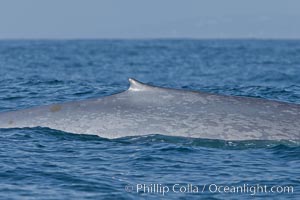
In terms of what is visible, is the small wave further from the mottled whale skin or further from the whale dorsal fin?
the whale dorsal fin

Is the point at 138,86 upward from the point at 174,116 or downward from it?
upward

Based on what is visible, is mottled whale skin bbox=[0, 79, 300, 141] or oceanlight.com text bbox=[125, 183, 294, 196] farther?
mottled whale skin bbox=[0, 79, 300, 141]

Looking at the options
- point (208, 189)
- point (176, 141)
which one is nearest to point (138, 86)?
point (176, 141)

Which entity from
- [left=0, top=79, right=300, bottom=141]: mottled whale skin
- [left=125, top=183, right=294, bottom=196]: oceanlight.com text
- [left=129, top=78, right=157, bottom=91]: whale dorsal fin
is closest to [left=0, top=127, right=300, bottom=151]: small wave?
[left=0, top=79, right=300, bottom=141]: mottled whale skin

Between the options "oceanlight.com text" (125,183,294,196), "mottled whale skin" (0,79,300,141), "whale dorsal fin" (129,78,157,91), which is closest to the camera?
"oceanlight.com text" (125,183,294,196)

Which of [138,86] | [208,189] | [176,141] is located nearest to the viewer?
[208,189]

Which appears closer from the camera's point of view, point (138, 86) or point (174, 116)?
point (174, 116)

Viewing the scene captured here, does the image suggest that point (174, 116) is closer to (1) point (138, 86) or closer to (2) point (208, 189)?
(1) point (138, 86)

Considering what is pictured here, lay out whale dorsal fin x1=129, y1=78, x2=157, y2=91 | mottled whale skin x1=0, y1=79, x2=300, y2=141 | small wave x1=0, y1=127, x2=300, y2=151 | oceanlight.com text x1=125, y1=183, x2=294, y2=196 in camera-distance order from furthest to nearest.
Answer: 1. whale dorsal fin x1=129, y1=78, x2=157, y2=91
2. mottled whale skin x1=0, y1=79, x2=300, y2=141
3. small wave x1=0, y1=127, x2=300, y2=151
4. oceanlight.com text x1=125, y1=183, x2=294, y2=196

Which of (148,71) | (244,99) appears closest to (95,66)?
(148,71)

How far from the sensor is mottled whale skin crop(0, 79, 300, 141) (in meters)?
13.1

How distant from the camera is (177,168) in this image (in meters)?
12.2

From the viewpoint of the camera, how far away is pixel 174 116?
43.7 feet

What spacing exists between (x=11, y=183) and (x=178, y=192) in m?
2.29
